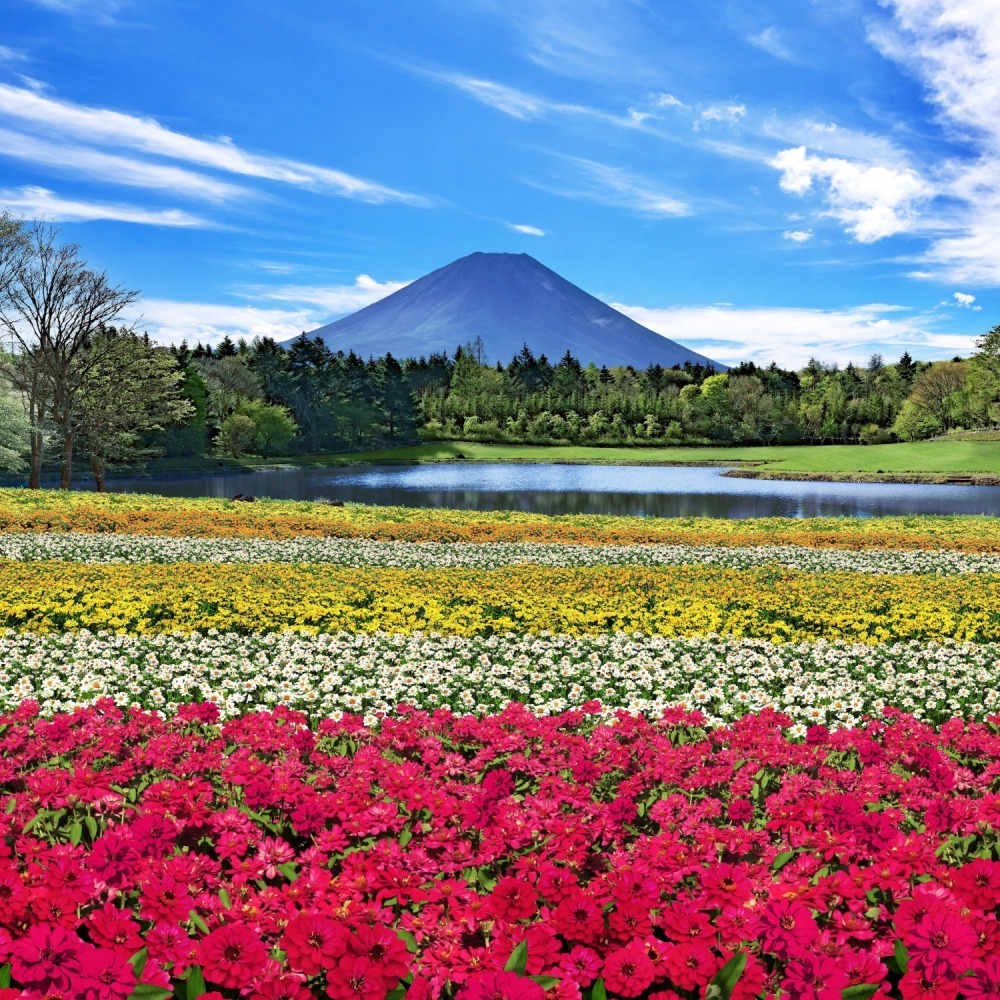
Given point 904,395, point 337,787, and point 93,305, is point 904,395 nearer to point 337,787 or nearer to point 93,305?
point 93,305

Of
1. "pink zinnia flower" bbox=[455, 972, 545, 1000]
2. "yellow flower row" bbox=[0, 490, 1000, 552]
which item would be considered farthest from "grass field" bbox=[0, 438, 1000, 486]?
"pink zinnia flower" bbox=[455, 972, 545, 1000]

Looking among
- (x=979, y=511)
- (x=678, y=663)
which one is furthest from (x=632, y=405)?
(x=678, y=663)

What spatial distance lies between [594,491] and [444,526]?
3042 cm

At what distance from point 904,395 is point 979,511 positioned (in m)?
89.7

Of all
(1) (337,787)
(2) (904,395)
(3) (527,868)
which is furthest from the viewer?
(2) (904,395)

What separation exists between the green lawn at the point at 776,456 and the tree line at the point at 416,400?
7.50m

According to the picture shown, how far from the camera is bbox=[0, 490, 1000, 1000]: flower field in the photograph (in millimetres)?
2979

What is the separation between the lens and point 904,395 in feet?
398

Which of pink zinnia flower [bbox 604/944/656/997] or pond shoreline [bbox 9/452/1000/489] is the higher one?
pond shoreline [bbox 9/452/1000/489]

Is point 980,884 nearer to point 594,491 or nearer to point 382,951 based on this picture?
point 382,951

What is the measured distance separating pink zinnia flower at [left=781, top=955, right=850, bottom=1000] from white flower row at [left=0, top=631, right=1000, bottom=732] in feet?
13.6

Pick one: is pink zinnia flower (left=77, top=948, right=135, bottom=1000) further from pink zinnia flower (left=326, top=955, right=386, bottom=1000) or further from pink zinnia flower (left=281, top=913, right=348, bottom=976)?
pink zinnia flower (left=326, top=955, right=386, bottom=1000)

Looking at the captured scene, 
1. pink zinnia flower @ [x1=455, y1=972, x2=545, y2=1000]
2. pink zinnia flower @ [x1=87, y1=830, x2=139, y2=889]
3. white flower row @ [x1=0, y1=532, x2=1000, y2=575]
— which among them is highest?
pink zinnia flower @ [x1=455, y1=972, x2=545, y2=1000]

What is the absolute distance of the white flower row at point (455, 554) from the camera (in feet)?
59.8
